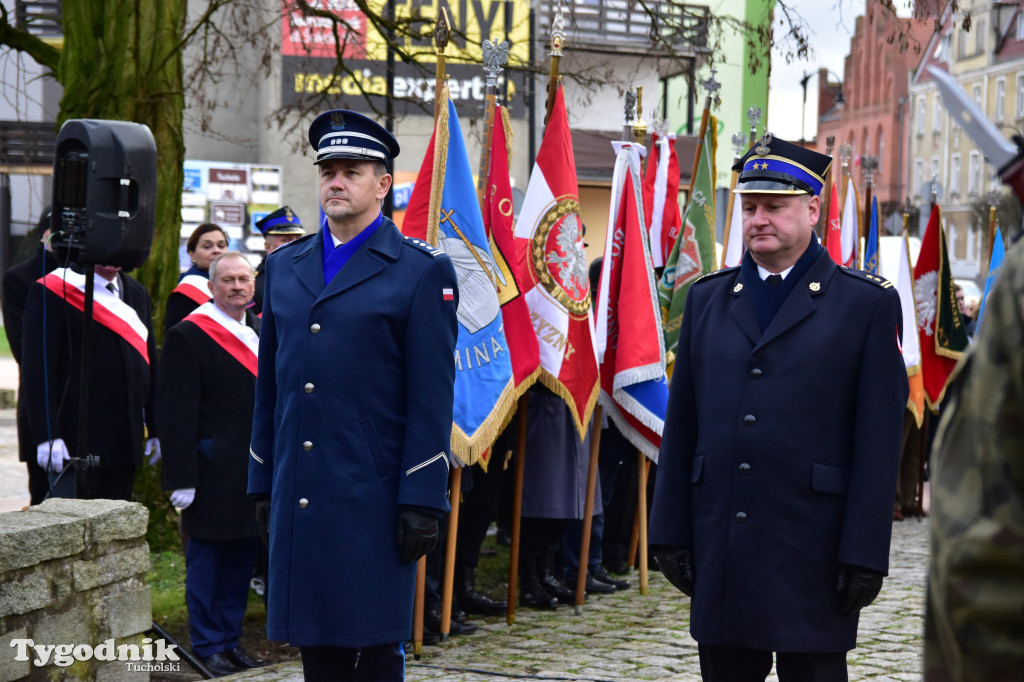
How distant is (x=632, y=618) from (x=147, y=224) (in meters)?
3.37

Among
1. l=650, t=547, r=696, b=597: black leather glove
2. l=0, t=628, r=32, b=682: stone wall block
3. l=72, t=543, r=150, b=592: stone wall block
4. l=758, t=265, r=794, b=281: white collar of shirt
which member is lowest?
l=0, t=628, r=32, b=682: stone wall block

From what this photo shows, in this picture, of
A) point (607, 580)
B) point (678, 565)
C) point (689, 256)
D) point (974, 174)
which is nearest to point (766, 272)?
point (678, 565)

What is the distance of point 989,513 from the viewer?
1.44 metres

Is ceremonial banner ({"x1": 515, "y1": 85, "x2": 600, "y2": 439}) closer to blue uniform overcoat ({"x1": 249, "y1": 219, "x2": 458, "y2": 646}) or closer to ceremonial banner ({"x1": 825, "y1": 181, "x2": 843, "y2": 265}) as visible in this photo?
blue uniform overcoat ({"x1": 249, "y1": 219, "x2": 458, "y2": 646})

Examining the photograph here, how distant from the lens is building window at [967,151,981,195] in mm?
61500

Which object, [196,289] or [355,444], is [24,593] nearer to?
[355,444]

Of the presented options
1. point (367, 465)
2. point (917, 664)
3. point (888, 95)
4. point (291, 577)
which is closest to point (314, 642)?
point (291, 577)

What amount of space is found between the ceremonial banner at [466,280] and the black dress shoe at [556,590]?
55.5 inches

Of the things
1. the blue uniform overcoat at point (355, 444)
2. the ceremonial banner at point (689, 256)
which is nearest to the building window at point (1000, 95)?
the ceremonial banner at point (689, 256)

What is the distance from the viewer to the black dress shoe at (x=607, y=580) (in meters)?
7.81

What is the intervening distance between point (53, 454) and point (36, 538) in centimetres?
141

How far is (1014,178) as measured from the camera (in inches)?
68.0

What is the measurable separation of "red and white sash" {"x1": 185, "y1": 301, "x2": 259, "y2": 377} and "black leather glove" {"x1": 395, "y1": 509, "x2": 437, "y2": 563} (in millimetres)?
2342

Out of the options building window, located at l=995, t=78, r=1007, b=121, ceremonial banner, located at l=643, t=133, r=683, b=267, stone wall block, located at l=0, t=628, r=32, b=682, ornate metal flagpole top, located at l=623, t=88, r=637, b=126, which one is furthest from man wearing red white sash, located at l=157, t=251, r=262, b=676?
building window, located at l=995, t=78, r=1007, b=121
